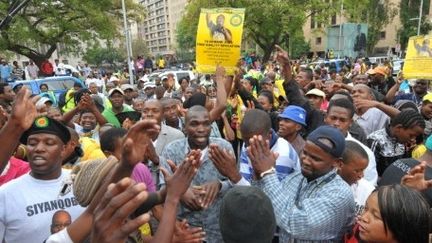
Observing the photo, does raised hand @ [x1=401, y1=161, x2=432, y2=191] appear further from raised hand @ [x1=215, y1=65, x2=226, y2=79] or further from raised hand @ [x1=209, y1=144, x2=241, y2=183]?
raised hand @ [x1=215, y1=65, x2=226, y2=79]

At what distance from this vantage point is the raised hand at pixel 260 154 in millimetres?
2357

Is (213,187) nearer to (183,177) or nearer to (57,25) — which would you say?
(183,177)

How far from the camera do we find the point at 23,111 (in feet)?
7.72

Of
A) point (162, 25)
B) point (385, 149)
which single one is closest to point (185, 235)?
point (385, 149)

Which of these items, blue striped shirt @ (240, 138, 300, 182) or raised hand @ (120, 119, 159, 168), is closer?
raised hand @ (120, 119, 159, 168)

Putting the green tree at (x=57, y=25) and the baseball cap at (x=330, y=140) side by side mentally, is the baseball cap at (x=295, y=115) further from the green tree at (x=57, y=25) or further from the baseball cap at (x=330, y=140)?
the green tree at (x=57, y=25)

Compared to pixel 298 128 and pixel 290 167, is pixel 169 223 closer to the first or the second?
pixel 290 167

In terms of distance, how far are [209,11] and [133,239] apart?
13.1 ft

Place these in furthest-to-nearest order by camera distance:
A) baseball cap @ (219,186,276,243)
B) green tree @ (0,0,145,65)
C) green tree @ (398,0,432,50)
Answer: green tree @ (398,0,432,50) < green tree @ (0,0,145,65) < baseball cap @ (219,186,276,243)

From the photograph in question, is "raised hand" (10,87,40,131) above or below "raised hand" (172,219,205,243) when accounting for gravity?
above

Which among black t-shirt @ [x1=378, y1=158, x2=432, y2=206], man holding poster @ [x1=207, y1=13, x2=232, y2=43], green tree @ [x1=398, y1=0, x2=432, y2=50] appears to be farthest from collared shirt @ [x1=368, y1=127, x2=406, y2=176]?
green tree @ [x1=398, y1=0, x2=432, y2=50]

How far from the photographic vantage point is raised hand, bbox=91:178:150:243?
1.26 metres

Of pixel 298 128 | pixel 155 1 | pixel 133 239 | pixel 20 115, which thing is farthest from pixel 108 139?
pixel 155 1

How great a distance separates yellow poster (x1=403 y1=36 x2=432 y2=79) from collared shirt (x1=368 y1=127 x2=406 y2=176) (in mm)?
2184
